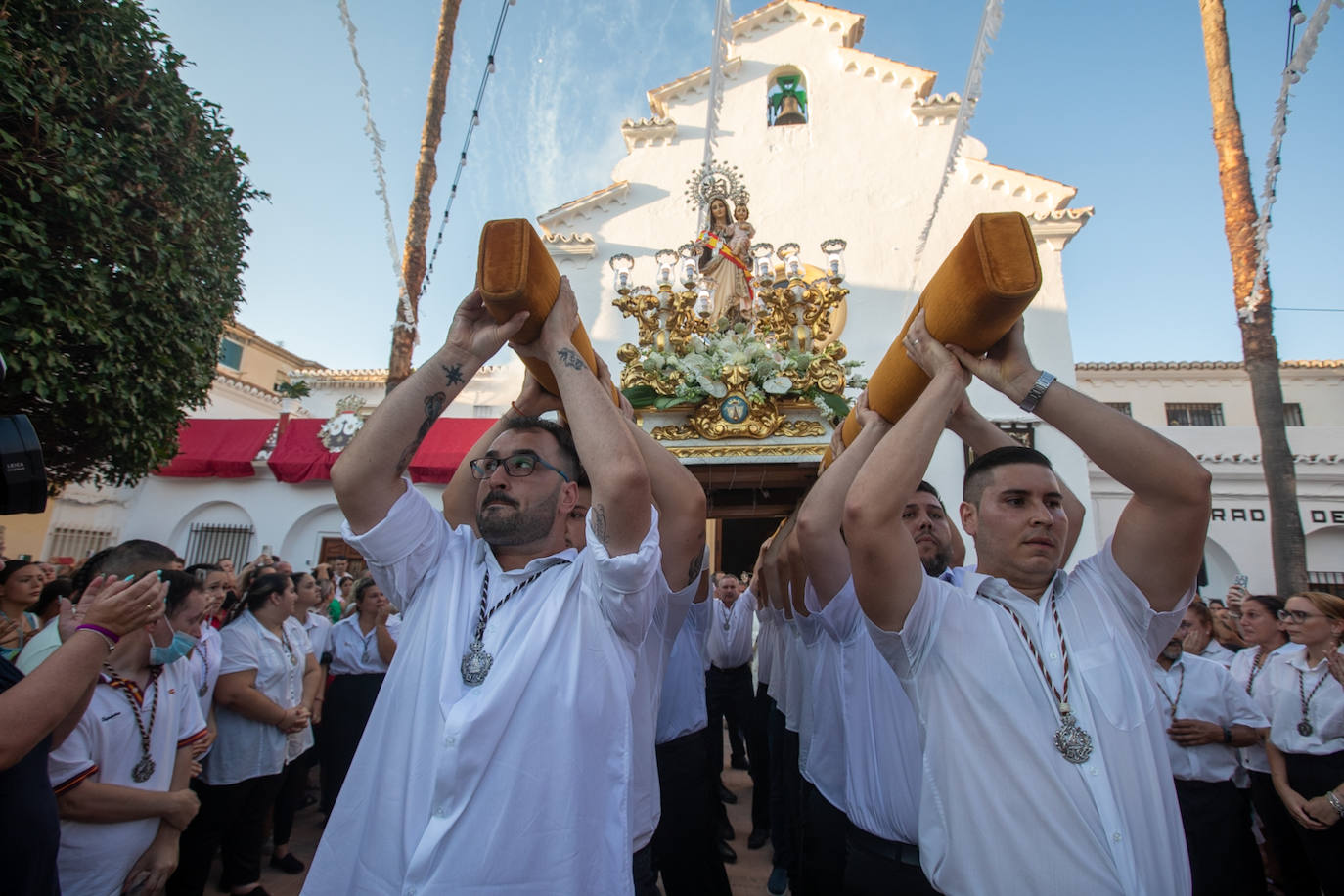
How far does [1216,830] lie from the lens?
373cm

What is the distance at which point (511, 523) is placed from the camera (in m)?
2.07

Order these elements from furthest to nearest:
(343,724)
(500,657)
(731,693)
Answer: (731,693), (343,724), (500,657)

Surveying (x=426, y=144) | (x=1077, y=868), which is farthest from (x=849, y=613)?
(x=426, y=144)

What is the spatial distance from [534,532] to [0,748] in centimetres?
140

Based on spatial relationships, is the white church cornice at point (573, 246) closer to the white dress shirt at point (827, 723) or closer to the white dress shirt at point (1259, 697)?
the white dress shirt at point (827, 723)

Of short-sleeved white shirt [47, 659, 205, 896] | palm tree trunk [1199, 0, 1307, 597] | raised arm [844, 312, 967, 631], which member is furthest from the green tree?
palm tree trunk [1199, 0, 1307, 597]

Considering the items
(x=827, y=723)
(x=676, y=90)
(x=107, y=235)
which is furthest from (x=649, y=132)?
(x=827, y=723)

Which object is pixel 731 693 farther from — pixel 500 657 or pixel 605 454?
pixel 605 454

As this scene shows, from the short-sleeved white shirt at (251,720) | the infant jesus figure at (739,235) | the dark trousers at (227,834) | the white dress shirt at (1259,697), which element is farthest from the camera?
the infant jesus figure at (739,235)

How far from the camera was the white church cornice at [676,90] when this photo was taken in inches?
493

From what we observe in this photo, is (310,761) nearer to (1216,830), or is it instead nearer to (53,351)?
(53,351)

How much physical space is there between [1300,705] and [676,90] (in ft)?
40.3

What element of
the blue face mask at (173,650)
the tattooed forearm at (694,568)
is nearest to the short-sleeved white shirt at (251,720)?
the blue face mask at (173,650)

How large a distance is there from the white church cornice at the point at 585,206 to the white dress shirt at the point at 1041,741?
1110cm
